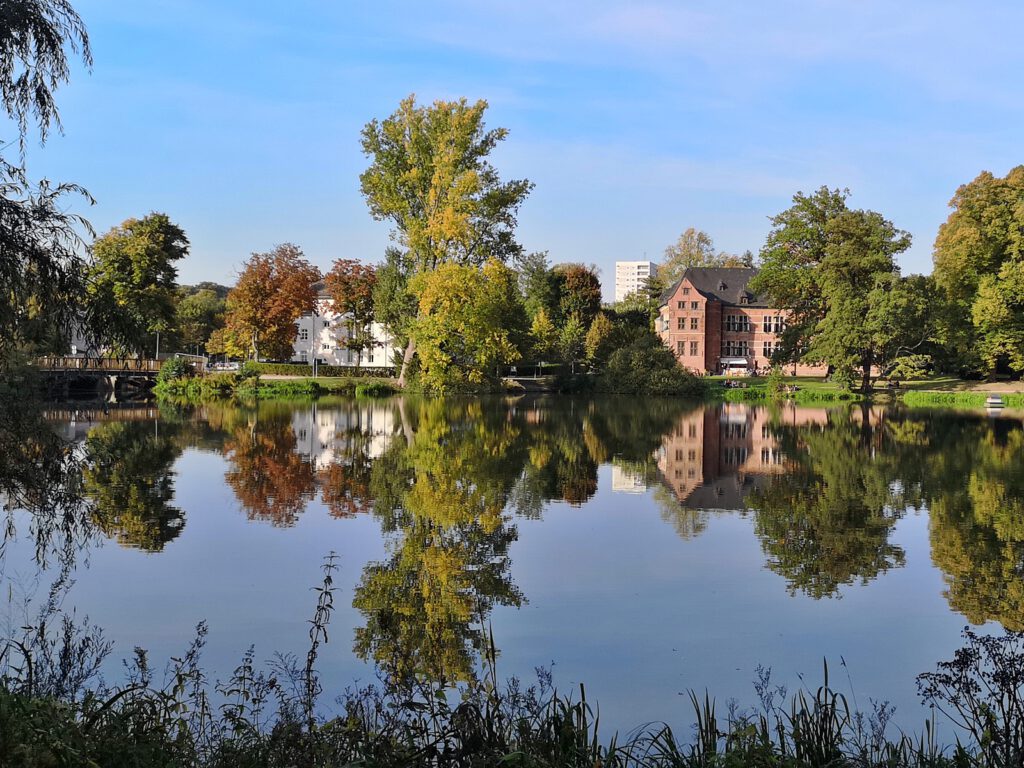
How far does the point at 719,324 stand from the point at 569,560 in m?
73.2

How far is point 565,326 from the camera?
73.6m

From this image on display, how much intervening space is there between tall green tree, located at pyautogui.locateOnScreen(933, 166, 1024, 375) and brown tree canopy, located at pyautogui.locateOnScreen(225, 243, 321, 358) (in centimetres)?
4336

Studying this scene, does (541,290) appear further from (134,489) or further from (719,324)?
(134,489)

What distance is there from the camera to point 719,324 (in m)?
83.1

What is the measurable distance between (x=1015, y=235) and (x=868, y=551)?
49428 mm

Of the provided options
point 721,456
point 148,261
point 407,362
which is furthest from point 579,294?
point 721,456

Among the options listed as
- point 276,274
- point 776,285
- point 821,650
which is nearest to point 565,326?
point 776,285

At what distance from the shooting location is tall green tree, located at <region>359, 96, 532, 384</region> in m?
48.7

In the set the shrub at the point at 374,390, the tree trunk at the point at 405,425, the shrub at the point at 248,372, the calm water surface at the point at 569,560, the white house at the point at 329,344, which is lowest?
the calm water surface at the point at 569,560

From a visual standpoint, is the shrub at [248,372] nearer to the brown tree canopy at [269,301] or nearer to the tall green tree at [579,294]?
the brown tree canopy at [269,301]

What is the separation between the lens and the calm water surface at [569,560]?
8.27m

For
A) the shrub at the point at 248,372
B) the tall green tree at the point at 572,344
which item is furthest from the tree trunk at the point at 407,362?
the tall green tree at the point at 572,344

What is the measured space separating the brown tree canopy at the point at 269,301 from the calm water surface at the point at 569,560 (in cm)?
4088

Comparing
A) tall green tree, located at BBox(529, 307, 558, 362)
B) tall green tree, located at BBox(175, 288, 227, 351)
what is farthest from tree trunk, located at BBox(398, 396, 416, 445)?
tall green tree, located at BBox(175, 288, 227, 351)
